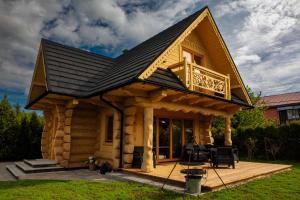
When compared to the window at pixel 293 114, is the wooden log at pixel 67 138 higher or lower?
lower

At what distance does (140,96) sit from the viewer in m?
8.27

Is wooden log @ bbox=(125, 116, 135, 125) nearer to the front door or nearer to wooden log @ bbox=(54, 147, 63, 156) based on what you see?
the front door

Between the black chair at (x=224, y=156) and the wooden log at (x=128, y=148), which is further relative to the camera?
the black chair at (x=224, y=156)

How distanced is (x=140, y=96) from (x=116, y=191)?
3450mm

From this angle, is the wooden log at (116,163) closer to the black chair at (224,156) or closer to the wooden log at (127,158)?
the wooden log at (127,158)

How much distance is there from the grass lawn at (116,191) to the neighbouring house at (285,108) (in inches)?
888

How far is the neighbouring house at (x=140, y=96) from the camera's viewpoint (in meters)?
8.34

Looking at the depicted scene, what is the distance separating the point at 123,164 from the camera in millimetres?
8789

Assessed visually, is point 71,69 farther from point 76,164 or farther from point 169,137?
point 169,137

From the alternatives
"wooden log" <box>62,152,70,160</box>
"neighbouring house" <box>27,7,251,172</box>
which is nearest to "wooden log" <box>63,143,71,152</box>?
"neighbouring house" <box>27,7,251,172</box>

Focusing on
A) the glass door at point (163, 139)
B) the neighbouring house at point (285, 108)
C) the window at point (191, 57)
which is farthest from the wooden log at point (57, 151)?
the neighbouring house at point (285, 108)

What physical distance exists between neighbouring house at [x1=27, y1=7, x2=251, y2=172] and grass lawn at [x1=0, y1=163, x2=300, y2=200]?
80.3 inches

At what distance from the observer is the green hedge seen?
12.9 m

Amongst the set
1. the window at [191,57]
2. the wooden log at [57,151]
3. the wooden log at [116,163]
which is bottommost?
the wooden log at [116,163]
